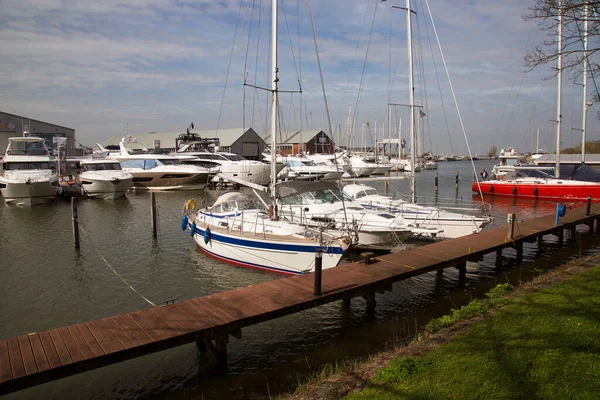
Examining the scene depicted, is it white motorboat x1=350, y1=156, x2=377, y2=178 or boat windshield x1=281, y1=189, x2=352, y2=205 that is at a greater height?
white motorboat x1=350, y1=156, x2=377, y2=178

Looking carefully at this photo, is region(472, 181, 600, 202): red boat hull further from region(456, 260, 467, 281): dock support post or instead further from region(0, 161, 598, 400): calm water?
region(456, 260, 467, 281): dock support post

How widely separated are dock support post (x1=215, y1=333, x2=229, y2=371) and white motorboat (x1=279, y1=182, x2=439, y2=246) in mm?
8393

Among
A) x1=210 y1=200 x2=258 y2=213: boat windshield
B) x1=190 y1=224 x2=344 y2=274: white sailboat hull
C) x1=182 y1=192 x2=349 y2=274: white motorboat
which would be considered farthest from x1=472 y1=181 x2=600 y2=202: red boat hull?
x1=190 y1=224 x2=344 y2=274: white sailboat hull

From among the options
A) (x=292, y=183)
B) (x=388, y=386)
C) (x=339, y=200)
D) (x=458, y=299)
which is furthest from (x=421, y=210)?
(x=388, y=386)

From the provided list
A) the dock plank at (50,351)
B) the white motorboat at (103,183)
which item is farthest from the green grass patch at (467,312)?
the white motorboat at (103,183)

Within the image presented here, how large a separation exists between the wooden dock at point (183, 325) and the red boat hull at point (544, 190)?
83.8ft

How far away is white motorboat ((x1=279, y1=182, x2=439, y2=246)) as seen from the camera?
1773 cm

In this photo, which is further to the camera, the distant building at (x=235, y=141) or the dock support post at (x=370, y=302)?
the distant building at (x=235, y=141)

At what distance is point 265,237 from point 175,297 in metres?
3.78

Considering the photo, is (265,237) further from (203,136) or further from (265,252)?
(203,136)

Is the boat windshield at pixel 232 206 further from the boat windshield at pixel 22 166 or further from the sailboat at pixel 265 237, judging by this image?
the boat windshield at pixel 22 166

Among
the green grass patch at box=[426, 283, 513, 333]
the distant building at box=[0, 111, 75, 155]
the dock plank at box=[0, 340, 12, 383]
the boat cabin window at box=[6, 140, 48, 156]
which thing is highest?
the distant building at box=[0, 111, 75, 155]

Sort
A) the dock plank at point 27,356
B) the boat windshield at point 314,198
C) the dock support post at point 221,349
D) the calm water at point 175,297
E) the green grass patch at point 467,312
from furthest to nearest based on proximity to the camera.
Result: the boat windshield at point 314,198 < the green grass patch at point 467,312 < the calm water at point 175,297 < the dock support post at point 221,349 < the dock plank at point 27,356

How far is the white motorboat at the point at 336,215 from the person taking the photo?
17.7 meters
